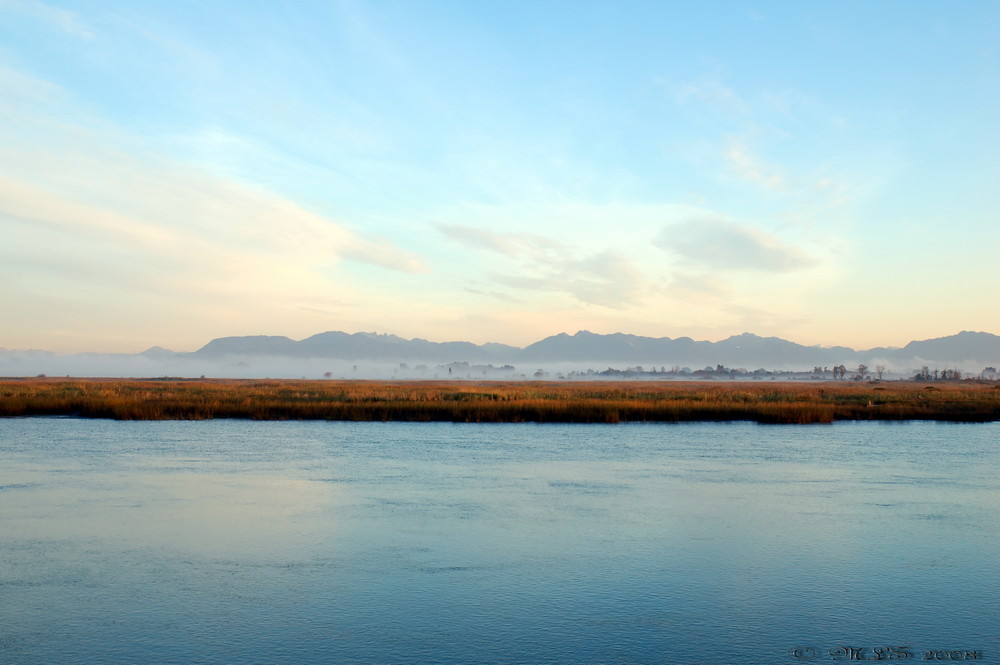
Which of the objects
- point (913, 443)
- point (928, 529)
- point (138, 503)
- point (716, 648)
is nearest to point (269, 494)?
point (138, 503)

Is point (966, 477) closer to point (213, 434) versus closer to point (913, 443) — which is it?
point (913, 443)

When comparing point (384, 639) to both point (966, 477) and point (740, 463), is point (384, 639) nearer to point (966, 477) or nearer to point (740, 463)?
point (740, 463)

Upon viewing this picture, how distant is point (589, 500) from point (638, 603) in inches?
287

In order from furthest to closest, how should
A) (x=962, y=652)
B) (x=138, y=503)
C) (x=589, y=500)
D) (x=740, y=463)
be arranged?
1. (x=740, y=463)
2. (x=589, y=500)
3. (x=138, y=503)
4. (x=962, y=652)

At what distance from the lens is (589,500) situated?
57.1ft

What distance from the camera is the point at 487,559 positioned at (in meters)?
12.2

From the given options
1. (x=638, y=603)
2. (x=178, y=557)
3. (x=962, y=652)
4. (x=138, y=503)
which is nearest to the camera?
(x=962, y=652)

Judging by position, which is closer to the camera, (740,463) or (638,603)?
(638,603)

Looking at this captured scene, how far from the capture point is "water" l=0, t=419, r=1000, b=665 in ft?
28.8

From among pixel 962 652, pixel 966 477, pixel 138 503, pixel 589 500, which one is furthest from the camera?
pixel 966 477

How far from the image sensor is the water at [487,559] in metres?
8.78

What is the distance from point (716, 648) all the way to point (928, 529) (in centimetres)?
846

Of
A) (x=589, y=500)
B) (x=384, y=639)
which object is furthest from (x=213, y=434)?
(x=384, y=639)

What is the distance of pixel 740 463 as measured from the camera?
2412 centimetres
